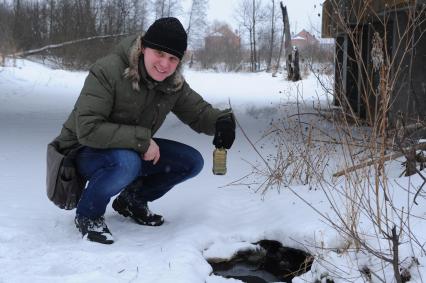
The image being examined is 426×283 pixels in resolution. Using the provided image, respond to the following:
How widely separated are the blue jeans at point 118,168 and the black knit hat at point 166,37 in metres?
0.59

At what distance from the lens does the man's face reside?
9.43 feet

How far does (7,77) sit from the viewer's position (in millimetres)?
15992

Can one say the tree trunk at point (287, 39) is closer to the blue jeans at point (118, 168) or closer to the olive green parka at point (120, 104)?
the blue jeans at point (118, 168)

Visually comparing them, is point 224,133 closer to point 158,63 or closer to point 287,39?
point 158,63

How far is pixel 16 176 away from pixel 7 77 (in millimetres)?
12195

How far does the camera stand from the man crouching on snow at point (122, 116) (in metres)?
2.83

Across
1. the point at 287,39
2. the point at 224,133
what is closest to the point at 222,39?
the point at 287,39

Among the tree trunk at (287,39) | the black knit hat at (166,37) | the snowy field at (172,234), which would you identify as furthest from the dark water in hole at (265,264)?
the tree trunk at (287,39)

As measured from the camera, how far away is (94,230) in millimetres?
3012

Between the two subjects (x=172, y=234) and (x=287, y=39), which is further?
(x=287, y=39)

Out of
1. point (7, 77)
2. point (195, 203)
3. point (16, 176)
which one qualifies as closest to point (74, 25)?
point (7, 77)

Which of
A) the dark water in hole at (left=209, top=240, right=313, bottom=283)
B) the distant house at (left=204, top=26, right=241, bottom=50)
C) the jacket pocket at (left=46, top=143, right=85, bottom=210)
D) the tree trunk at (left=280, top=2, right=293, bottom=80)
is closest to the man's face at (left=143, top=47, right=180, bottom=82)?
the jacket pocket at (left=46, top=143, right=85, bottom=210)

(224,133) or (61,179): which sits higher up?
A: (224,133)

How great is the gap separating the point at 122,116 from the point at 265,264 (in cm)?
120
